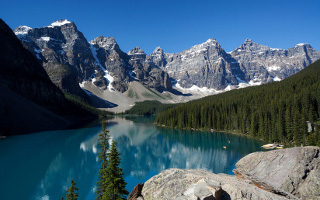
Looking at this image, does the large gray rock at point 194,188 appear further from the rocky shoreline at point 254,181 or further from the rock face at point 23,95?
the rock face at point 23,95

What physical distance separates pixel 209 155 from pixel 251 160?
1407 inches

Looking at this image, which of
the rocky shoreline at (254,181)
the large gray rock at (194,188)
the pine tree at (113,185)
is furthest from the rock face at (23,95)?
the rocky shoreline at (254,181)

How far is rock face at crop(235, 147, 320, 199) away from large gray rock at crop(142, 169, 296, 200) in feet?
6.27

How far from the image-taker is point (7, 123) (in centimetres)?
7675

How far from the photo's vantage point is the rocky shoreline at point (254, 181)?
6.89 metres

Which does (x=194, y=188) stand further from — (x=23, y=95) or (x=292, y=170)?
(x=23, y=95)

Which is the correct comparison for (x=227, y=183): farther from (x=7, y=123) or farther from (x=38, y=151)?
(x=7, y=123)

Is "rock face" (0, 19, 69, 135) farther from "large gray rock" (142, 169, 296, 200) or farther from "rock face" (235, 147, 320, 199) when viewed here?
"rock face" (235, 147, 320, 199)

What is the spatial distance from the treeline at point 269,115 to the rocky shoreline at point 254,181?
33.3 meters

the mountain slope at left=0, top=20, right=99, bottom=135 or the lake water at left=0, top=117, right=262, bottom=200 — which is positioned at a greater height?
the mountain slope at left=0, top=20, right=99, bottom=135

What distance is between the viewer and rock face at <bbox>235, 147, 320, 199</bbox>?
9.92 meters

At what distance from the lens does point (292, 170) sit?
10.7 m

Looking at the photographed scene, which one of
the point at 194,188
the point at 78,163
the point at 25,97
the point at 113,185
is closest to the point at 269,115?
the point at 78,163

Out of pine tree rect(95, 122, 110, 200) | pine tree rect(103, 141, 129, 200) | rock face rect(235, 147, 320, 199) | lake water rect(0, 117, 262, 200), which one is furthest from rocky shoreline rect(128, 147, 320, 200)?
lake water rect(0, 117, 262, 200)
